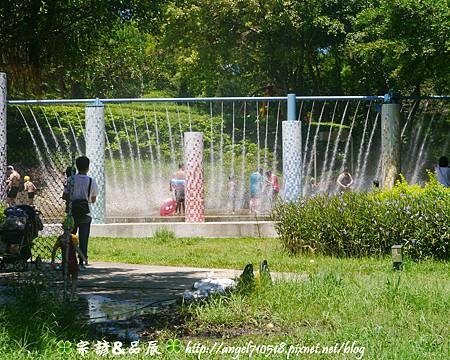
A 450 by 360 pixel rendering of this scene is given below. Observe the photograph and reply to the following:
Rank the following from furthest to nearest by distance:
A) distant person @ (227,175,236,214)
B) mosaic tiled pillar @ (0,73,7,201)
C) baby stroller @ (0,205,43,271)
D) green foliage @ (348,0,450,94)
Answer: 1. distant person @ (227,175,236,214)
2. green foliage @ (348,0,450,94)
3. mosaic tiled pillar @ (0,73,7,201)
4. baby stroller @ (0,205,43,271)

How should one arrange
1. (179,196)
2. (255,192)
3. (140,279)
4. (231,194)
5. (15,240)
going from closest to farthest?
(140,279)
(15,240)
(179,196)
(255,192)
(231,194)

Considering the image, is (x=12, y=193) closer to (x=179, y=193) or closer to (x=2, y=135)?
(x=179, y=193)

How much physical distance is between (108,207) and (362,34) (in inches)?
431

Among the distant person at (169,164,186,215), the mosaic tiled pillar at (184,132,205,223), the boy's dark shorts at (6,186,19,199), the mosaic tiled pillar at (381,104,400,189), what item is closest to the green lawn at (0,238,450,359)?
the mosaic tiled pillar at (184,132,205,223)

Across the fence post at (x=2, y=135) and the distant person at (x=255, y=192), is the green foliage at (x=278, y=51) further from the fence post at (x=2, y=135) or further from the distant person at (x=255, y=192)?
the distant person at (x=255, y=192)

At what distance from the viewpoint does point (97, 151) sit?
1977 cm

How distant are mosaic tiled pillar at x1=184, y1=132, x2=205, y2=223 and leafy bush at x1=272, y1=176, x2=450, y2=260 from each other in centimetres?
549

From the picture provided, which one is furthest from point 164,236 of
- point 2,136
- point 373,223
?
point 373,223

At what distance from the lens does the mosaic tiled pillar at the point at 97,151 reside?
64.0 ft

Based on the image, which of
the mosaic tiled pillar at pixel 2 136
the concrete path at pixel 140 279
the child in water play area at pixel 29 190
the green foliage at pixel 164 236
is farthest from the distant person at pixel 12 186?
the concrete path at pixel 140 279

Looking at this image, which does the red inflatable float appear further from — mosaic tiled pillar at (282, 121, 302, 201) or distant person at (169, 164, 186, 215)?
mosaic tiled pillar at (282, 121, 302, 201)

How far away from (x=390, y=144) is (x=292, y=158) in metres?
2.27

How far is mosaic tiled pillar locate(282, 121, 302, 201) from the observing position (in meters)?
19.5

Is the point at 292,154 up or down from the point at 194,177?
up
